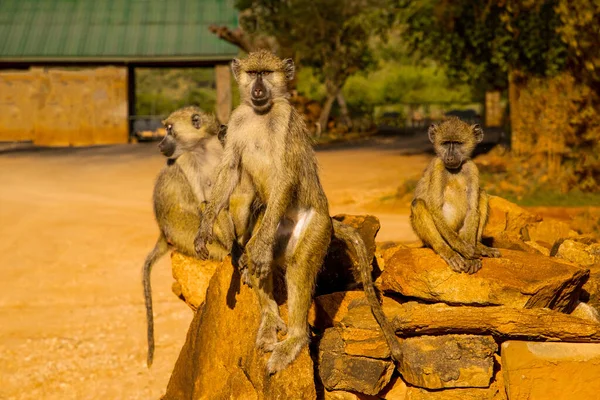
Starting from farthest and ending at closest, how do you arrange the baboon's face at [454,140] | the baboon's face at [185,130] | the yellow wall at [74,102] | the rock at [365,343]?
the yellow wall at [74,102]
the baboon's face at [185,130]
the baboon's face at [454,140]
the rock at [365,343]

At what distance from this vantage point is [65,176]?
2133 centimetres

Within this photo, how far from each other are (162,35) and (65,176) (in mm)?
10735

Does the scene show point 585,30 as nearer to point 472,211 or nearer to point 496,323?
point 472,211

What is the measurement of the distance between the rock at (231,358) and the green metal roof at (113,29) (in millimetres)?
23056

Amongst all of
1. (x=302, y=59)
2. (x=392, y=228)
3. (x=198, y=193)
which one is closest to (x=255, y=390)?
(x=198, y=193)

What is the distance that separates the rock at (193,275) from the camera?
26.3 ft

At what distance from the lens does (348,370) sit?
5.79m

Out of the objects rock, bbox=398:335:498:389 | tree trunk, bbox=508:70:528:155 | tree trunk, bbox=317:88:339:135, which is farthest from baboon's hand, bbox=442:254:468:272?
tree trunk, bbox=317:88:339:135

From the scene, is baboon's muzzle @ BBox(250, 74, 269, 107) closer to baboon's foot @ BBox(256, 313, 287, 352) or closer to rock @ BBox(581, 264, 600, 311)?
baboon's foot @ BBox(256, 313, 287, 352)

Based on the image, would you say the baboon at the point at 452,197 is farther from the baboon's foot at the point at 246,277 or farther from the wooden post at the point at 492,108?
the wooden post at the point at 492,108

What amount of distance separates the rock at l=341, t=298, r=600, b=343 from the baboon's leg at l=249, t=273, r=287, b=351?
2.85 ft

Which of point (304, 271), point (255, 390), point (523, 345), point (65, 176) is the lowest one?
point (65, 176)

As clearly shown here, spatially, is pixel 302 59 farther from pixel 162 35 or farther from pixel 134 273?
pixel 134 273

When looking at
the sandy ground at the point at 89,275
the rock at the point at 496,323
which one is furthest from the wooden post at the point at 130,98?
the rock at the point at 496,323
